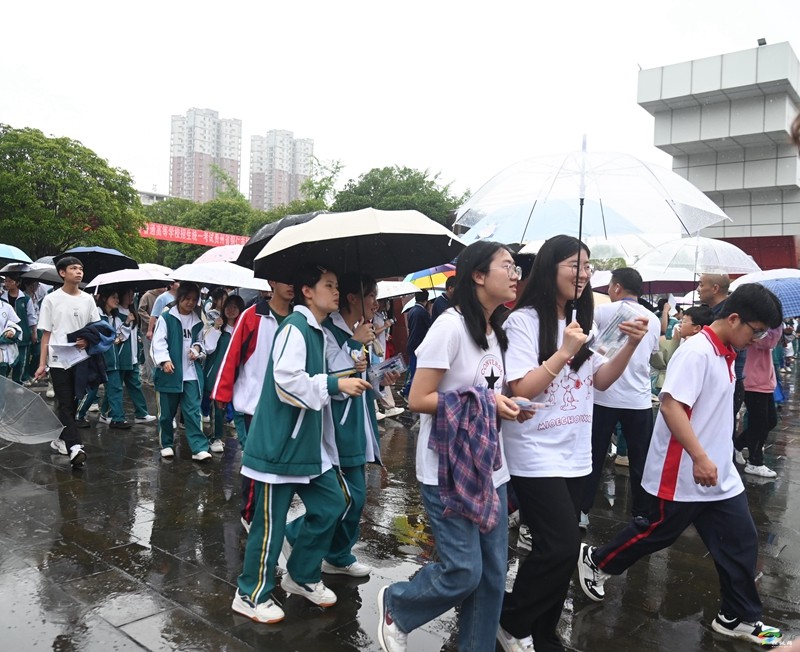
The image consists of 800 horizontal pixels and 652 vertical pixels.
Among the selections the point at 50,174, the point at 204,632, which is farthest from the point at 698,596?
the point at 50,174

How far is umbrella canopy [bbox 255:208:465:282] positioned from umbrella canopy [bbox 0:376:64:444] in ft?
9.73

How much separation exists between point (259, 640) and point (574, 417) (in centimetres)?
177

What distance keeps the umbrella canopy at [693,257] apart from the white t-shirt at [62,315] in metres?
5.58

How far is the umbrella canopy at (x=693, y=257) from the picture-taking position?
7.11m

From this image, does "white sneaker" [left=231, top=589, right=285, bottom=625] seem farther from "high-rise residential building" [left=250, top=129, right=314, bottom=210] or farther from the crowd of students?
"high-rise residential building" [left=250, top=129, right=314, bottom=210]

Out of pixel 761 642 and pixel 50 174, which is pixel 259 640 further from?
pixel 50 174

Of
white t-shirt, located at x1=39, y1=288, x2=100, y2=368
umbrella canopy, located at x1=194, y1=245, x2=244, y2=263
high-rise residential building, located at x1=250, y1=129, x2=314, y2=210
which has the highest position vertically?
high-rise residential building, located at x1=250, y1=129, x2=314, y2=210

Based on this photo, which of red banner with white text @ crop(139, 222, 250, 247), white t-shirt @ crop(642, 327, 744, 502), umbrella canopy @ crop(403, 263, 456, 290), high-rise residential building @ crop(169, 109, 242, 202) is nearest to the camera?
white t-shirt @ crop(642, 327, 744, 502)

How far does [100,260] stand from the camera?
954 centimetres

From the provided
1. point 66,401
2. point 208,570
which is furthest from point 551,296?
point 66,401

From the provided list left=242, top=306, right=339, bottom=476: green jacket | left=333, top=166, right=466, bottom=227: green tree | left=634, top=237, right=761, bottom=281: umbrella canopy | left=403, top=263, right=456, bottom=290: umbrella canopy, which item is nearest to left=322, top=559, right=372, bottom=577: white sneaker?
left=242, top=306, right=339, bottom=476: green jacket

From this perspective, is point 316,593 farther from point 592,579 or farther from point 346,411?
point 592,579

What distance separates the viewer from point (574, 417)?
9.87 ft

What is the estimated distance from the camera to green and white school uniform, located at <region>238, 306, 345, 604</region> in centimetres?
321
